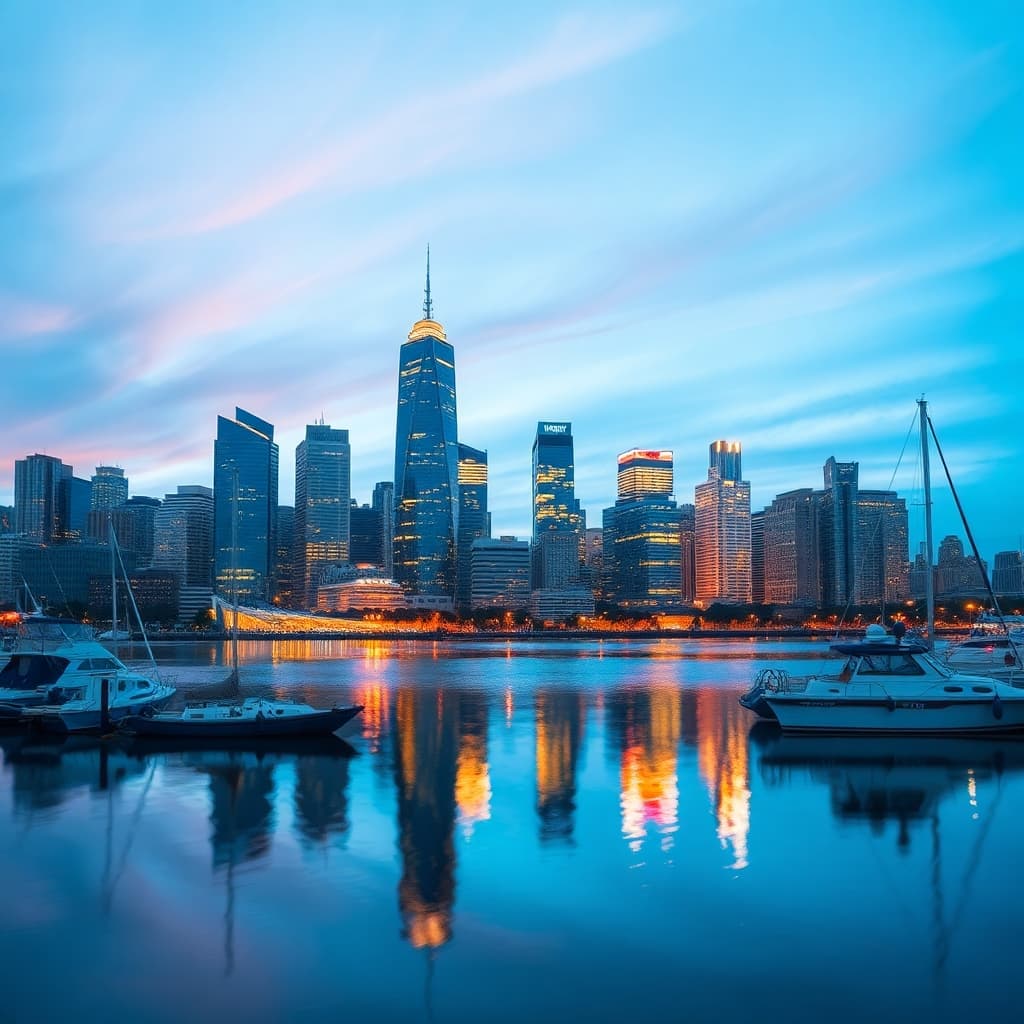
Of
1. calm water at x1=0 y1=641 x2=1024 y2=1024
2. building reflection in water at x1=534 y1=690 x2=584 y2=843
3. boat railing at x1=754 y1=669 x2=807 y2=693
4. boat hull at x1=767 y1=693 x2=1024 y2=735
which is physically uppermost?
boat railing at x1=754 y1=669 x2=807 y2=693

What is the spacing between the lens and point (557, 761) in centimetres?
3250

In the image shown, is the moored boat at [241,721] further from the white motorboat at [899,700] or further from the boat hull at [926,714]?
the boat hull at [926,714]

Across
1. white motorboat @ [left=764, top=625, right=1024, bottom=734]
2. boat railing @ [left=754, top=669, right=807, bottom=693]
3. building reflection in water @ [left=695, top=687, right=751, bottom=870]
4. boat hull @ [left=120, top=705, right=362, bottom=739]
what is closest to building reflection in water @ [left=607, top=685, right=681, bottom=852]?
building reflection in water @ [left=695, top=687, right=751, bottom=870]

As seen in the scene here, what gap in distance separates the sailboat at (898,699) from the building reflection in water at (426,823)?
12.9 metres

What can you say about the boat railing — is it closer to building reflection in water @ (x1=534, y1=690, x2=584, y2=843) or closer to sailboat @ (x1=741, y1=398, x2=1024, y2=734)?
sailboat @ (x1=741, y1=398, x2=1024, y2=734)

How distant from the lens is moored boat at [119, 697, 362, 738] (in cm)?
3441

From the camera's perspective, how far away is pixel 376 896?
16.9 metres

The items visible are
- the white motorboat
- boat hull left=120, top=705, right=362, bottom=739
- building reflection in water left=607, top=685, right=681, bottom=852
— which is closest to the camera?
building reflection in water left=607, top=685, right=681, bottom=852

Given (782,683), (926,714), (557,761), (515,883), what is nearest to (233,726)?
(557,761)

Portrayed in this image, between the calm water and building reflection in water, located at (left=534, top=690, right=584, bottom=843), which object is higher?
the calm water

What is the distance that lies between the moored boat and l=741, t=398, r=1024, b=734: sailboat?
17050 mm

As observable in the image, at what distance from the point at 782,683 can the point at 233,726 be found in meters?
21.6

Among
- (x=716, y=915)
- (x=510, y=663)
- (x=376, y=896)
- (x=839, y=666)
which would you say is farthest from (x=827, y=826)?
(x=510, y=663)

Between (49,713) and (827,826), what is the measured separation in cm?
3026
